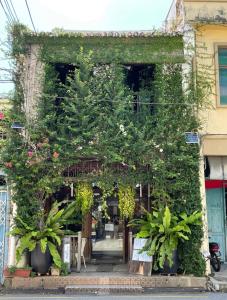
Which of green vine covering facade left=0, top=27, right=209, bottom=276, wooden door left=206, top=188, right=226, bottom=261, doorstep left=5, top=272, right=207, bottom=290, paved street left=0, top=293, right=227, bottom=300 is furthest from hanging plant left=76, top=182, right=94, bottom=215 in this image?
wooden door left=206, top=188, right=226, bottom=261

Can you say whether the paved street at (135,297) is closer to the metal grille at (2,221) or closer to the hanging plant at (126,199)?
the metal grille at (2,221)

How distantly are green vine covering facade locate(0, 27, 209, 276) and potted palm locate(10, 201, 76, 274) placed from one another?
42 cm

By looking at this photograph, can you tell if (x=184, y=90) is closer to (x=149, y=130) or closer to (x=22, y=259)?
(x=149, y=130)

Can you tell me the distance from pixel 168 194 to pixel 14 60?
647 cm

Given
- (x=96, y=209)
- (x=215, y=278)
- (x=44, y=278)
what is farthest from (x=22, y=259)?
(x=215, y=278)

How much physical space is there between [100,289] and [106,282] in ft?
1.33

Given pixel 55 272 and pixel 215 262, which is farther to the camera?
pixel 215 262

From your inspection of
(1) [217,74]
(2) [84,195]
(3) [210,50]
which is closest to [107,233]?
(2) [84,195]

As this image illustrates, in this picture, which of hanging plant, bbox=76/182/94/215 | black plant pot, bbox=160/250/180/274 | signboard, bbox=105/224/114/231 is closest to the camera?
black plant pot, bbox=160/250/180/274

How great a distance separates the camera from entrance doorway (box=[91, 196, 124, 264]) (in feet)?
46.2

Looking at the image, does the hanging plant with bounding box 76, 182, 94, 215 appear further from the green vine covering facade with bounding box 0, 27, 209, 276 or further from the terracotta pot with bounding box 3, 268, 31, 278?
the terracotta pot with bounding box 3, 268, 31, 278

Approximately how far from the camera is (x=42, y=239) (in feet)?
36.3

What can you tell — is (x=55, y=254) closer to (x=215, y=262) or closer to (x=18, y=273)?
(x=18, y=273)

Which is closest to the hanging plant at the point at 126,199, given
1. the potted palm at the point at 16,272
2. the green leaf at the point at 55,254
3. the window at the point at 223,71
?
the green leaf at the point at 55,254
